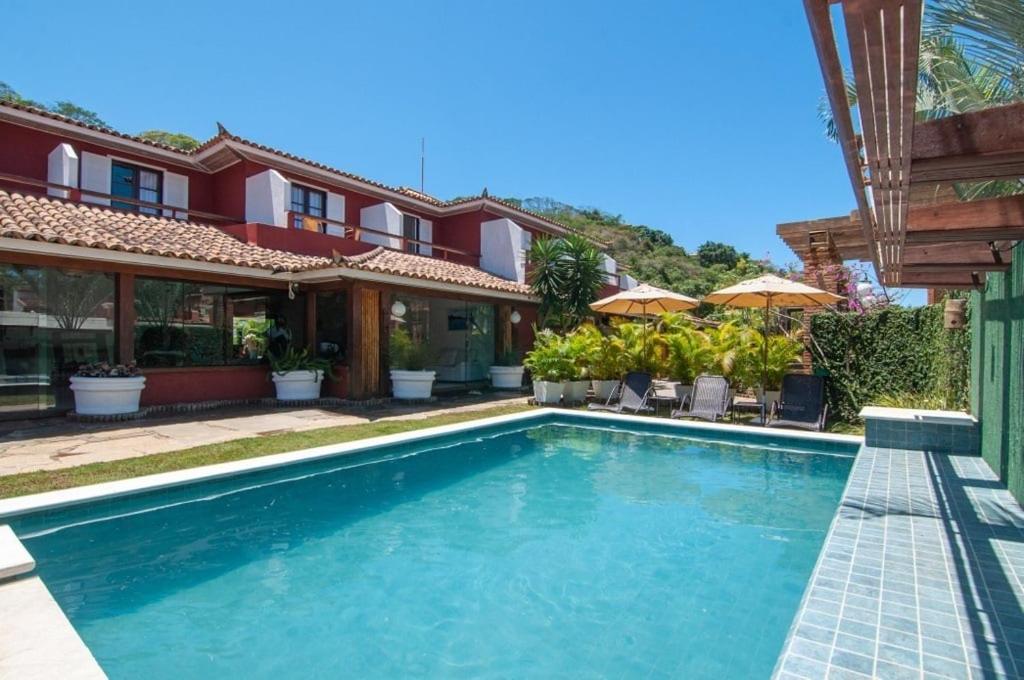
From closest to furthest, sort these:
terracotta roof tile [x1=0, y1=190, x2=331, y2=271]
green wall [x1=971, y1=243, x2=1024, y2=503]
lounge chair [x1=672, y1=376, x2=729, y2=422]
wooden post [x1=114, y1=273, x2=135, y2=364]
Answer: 1. green wall [x1=971, y1=243, x2=1024, y2=503]
2. terracotta roof tile [x1=0, y1=190, x2=331, y2=271]
3. wooden post [x1=114, y1=273, x2=135, y2=364]
4. lounge chair [x1=672, y1=376, x2=729, y2=422]

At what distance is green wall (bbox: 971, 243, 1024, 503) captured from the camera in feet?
18.4

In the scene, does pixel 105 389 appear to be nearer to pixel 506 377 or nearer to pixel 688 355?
pixel 506 377

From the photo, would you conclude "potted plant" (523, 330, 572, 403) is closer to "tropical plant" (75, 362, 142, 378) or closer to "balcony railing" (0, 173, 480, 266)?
"balcony railing" (0, 173, 480, 266)

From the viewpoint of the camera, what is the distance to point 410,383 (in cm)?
1484

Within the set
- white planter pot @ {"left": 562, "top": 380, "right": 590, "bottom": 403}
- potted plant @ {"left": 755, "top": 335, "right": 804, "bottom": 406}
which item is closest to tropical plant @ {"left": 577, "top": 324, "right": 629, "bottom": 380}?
white planter pot @ {"left": 562, "top": 380, "right": 590, "bottom": 403}

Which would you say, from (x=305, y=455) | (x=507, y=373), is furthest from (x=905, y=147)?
(x=507, y=373)

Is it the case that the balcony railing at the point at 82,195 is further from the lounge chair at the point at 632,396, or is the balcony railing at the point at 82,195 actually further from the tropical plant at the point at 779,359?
the tropical plant at the point at 779,359

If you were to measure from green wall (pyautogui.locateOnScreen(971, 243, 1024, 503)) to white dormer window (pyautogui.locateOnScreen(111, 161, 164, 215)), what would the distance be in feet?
61.4

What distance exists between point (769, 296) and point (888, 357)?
2617mm

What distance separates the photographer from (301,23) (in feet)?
51.7

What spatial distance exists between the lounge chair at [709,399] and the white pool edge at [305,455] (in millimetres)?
548

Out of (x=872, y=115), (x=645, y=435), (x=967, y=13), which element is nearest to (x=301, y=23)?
(x=645, y=435)

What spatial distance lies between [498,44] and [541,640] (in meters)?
18.6

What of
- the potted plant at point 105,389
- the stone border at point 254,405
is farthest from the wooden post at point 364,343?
the potted plant at point 105,389
